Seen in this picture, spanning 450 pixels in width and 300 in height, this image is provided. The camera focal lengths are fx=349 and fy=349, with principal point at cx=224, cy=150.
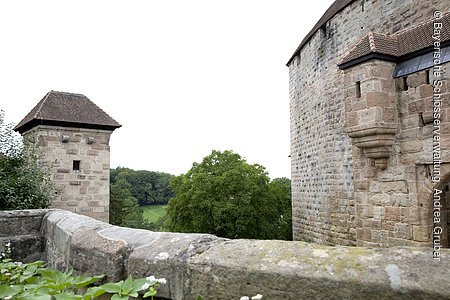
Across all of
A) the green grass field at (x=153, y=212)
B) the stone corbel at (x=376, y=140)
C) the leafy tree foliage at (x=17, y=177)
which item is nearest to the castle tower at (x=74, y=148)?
the leafy tree foliage at (x=17, y=177)

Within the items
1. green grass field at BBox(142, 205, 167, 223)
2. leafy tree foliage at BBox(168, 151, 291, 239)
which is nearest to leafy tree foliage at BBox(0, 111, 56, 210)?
leafy tree foliage at BBox(168, 151, 291, 239)

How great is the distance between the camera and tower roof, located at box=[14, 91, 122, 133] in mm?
11320

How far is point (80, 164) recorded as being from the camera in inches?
460

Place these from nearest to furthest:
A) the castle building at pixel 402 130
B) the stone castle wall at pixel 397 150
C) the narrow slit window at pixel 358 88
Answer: the castle building at pixel 402 130 < the stone castle wall at pixel 397 150 < the narrow slit window at pixel 358 88

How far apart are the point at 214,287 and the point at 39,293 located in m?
0.73

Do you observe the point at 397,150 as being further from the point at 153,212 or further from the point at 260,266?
the point at 153,212

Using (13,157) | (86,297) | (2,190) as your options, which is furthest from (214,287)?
(13,157)

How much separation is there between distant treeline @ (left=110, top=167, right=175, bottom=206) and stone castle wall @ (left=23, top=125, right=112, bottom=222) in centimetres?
5058

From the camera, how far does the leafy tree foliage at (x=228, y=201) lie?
906 inches

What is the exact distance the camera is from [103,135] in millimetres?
12219

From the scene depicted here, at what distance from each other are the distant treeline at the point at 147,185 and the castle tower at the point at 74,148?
50527 millimetres

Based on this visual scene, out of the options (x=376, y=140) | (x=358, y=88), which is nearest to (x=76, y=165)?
(x=358, y=88)

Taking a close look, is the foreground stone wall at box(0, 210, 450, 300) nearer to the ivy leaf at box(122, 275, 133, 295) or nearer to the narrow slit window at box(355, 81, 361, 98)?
the ivy leaf at box(122, 275, 133, 295)

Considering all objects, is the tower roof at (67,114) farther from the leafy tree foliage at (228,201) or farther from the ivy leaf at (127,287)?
the leafy tree foliage at (228,201)
